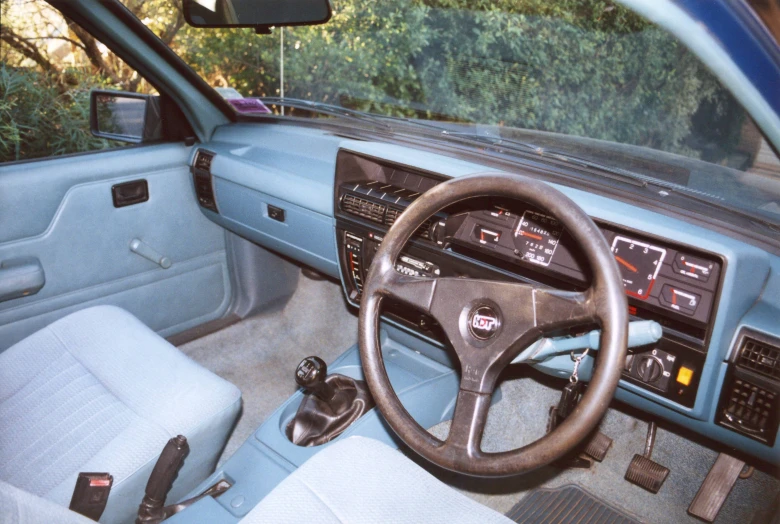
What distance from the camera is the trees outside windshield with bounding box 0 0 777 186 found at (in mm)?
1706

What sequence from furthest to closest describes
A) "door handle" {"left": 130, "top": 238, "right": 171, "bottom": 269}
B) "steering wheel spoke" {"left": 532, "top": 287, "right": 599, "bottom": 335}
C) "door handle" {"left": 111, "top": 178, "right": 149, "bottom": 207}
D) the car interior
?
"door handle" {"left": 130, "top": 238, "right": 171, "bottom": 269}, "door handle" {"left": 111, "top": 178, "right": 149, "bottom": 207}, the car interior, "steering wheel spoke" {"left": 532, "top": 287, "right": 599, "bottom": 335}

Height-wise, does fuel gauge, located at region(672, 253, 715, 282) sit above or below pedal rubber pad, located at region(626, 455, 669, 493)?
above

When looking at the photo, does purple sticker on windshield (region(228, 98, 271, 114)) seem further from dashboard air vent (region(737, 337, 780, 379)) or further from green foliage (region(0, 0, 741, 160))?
dashboard air vent (region(737, 337, 780, 379))

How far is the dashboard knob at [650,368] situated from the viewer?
62.0 inches

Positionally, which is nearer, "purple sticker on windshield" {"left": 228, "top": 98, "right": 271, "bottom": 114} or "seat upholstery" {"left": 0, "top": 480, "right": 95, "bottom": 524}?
"seat upholstery" {"left": 0, "top": 480, "right": 95, "bottom": 524}

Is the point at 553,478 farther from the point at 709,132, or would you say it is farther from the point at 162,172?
the point at 162,172

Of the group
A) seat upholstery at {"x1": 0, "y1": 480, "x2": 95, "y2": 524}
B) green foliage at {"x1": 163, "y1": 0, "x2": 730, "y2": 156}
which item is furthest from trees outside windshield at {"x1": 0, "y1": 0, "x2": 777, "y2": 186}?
seat upholstery at {"x1": 0, "y1": 480, "x2": 95, "y2": 524}

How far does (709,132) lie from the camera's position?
1.66 m

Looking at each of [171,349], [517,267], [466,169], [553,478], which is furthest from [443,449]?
[553,478]

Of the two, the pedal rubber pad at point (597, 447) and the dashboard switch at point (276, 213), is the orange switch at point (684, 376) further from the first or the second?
the dashboard switch at point (276, 213)

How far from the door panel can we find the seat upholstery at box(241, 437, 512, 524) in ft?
4.73

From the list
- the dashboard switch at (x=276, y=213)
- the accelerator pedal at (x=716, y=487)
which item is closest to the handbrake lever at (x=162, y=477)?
the dashboard switch at (x=276, y=213)

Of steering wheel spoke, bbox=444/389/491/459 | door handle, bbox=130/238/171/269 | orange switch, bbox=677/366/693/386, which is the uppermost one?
orange switch, bbox=677/366/693/386

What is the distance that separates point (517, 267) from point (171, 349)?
1.10 meters
